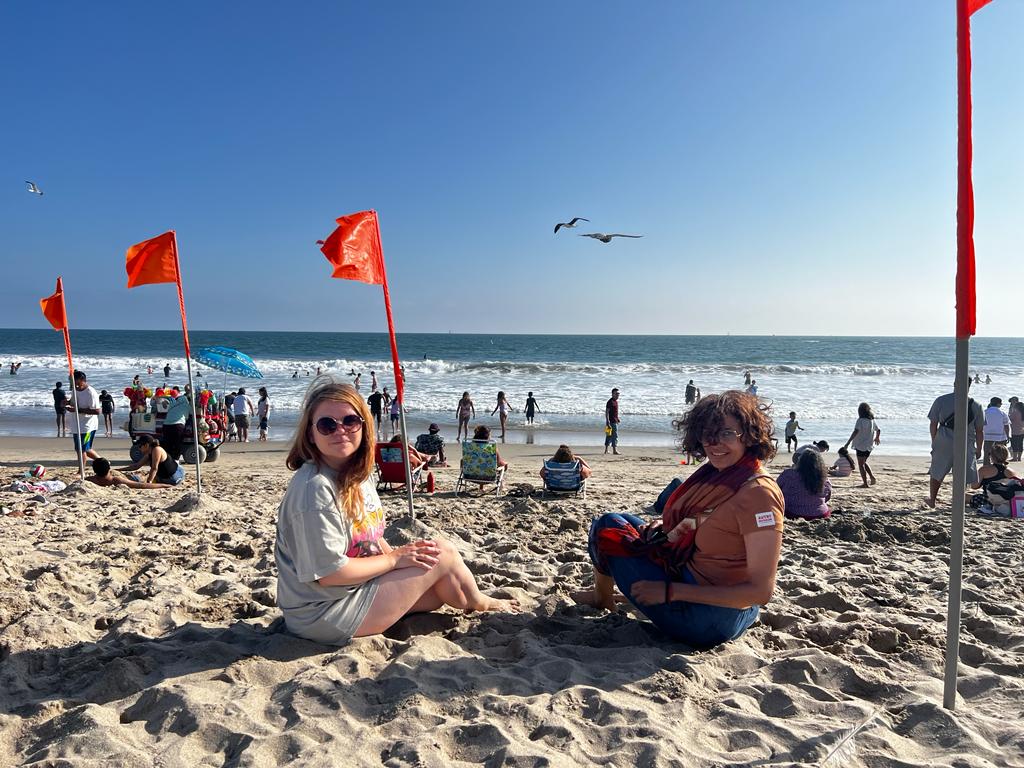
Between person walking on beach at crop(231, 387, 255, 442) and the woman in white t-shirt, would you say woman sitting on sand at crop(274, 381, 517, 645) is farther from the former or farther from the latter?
person walking on beach at crop(231, 387, 255, 442)

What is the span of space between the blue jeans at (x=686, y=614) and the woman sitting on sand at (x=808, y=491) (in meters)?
3.53

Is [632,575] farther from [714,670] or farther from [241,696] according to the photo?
[241,696]

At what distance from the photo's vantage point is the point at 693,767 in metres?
1.98

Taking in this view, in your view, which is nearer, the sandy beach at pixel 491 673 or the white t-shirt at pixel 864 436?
the sandy beach at pixel 491 673

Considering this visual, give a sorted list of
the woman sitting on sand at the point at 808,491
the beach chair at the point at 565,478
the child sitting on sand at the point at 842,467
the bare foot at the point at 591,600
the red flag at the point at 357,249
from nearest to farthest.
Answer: the bare foot at the point at 591,600
the red flag at the point at 357,249
the woman sitting on sand at the point at 808,491
the beach chair at the point at 565,478
the child sitting on sand at the point at 842,467

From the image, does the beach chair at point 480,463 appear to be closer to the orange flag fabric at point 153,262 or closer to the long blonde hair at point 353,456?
the orange flag fabric at point 153,262

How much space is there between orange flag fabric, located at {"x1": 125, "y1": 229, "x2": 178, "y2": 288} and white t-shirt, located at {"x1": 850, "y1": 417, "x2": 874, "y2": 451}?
9499 millimetres

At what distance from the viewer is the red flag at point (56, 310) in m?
8.50

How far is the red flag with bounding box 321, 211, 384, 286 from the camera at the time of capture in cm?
558

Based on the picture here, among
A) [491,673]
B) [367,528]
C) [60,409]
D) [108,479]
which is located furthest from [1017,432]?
[60,409]

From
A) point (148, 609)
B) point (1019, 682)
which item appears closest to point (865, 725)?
point (1019, 682)

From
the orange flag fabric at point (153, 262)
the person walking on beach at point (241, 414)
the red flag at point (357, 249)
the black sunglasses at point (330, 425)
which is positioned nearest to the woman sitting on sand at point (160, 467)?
the orange flag fabric at point (153, 262)

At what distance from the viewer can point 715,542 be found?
9.03ft

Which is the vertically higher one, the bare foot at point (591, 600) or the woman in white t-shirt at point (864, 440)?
the bare foot at point (591, 600)
